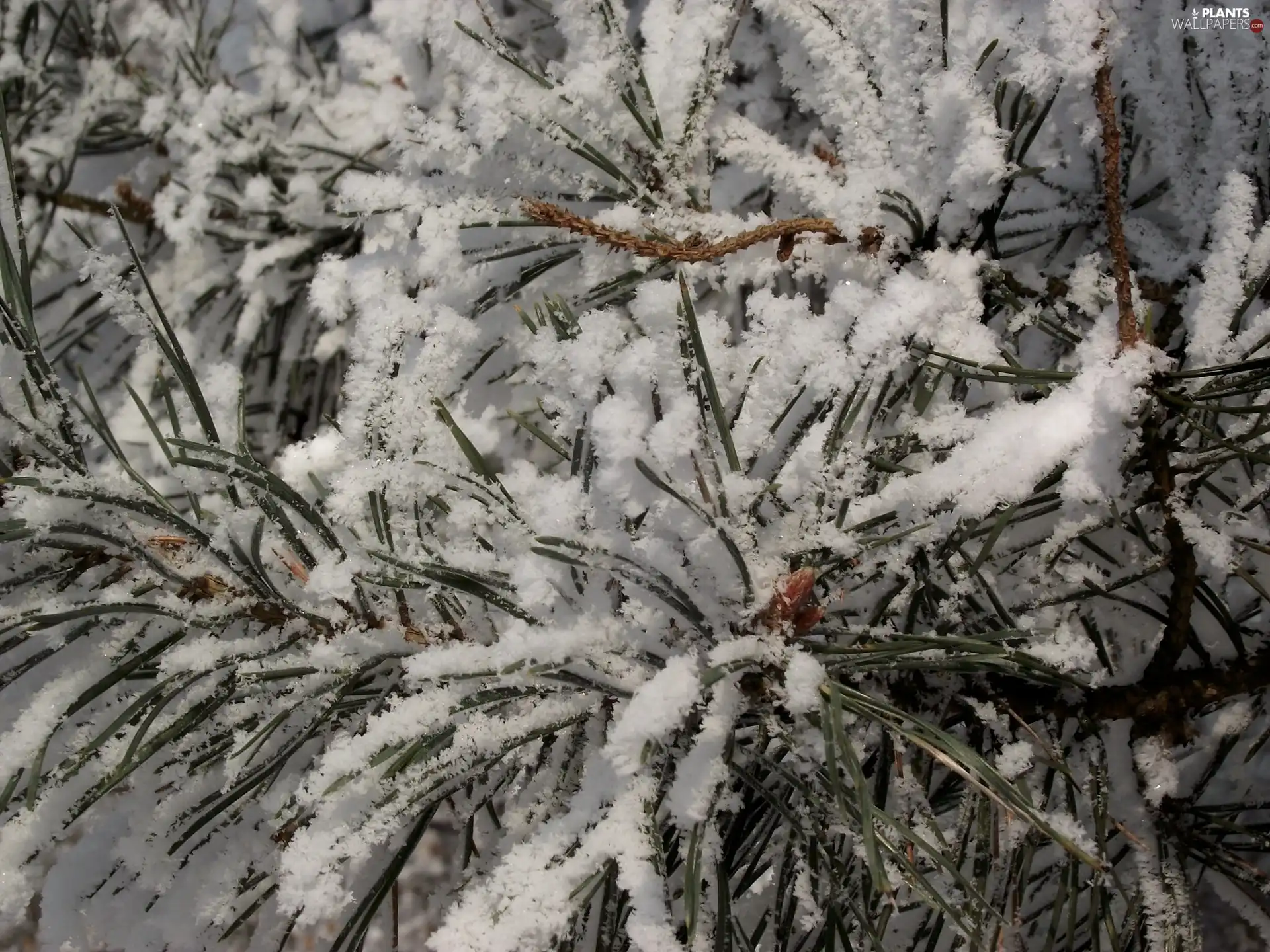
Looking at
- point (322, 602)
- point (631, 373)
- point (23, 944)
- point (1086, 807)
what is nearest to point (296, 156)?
point (322, 602)

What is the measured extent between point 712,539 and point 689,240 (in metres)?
0.25

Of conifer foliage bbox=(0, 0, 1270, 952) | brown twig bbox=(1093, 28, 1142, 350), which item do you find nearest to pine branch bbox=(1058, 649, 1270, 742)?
conifer foliage bbox=(0, 0, 1270, 952)

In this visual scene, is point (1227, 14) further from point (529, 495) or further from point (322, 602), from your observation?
point (322, 602)

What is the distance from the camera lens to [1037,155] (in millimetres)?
637

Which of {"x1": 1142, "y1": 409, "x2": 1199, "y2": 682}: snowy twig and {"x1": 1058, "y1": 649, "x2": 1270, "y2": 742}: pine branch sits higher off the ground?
{"x1": 1142, "y1": 409, "x2": 1199, "y2": 682}: snowy twig

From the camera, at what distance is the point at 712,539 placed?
0.40 meters

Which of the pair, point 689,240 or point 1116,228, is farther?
point 689,240

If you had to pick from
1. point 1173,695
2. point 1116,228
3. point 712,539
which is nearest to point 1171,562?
point 1173,695

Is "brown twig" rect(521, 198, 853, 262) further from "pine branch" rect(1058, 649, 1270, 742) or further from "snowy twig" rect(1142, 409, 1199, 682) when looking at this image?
"pine branch" rect(1058, 649, 1270, 742)

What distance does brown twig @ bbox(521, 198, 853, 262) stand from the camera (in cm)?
50

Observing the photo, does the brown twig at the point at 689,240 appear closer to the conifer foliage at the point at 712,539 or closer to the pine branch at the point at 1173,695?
the conifer foliage at the point at 712,539

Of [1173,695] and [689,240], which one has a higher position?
[689,240]

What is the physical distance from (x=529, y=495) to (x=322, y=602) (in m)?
0.15

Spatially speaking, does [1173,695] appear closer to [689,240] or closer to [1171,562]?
[1171,562]
